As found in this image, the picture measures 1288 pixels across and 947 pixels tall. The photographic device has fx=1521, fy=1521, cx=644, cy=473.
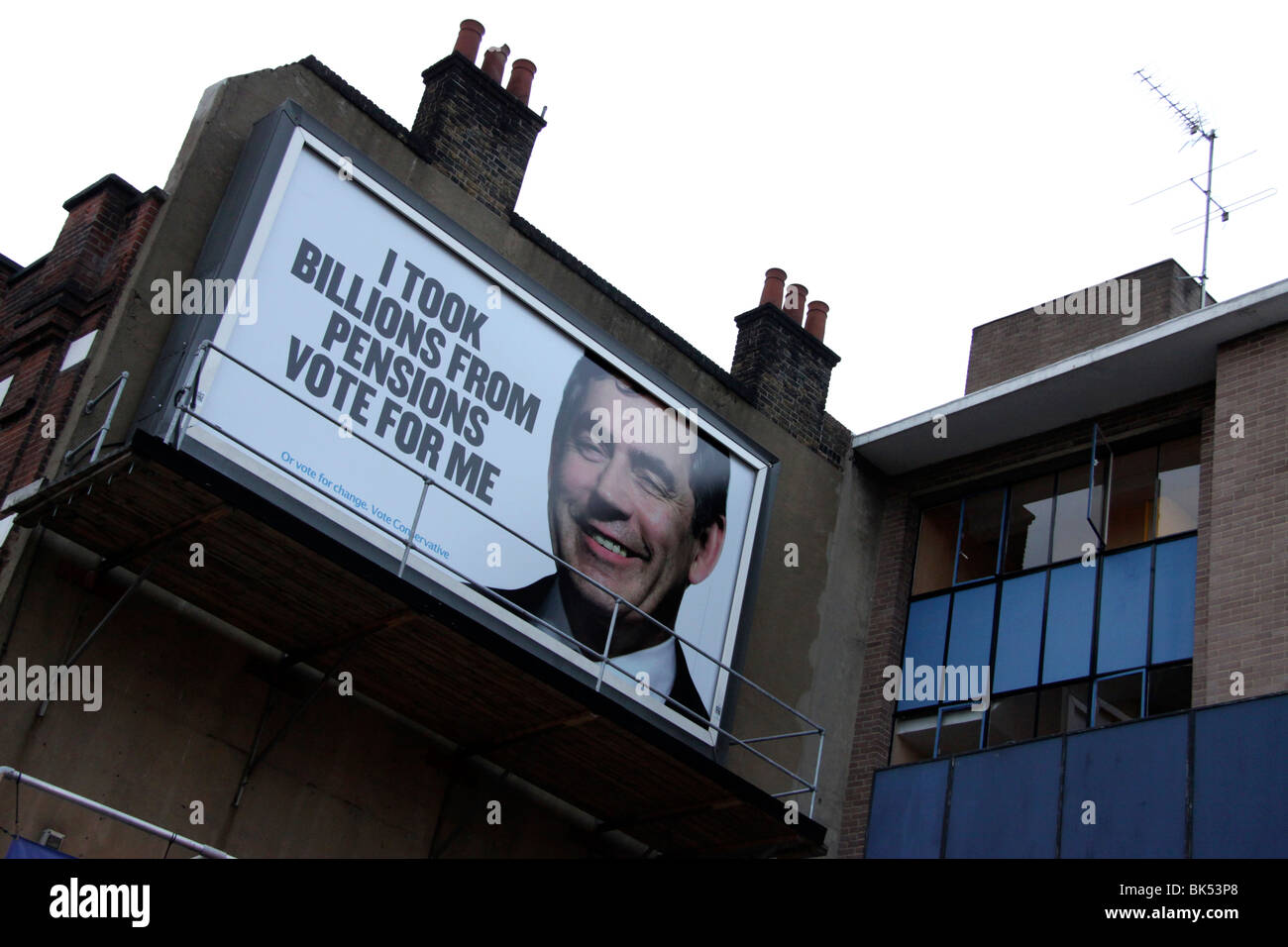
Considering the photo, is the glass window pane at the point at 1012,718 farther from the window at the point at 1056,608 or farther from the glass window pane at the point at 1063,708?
the glass window pane at the point at 1063,708

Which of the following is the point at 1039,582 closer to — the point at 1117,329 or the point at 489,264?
the point at 1117,329

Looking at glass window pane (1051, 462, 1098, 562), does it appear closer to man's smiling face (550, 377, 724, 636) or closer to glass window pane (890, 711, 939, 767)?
glass window pane (890, 711, 939, 767)

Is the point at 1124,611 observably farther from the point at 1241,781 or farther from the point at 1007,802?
the point at 1241,781

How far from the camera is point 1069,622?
1980 cm

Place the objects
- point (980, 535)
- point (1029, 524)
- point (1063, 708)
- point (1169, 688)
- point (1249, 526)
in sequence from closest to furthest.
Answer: point (1249, 526), point (1169, 688), point (1063, 708), point (1029, 524), point (980, 535)

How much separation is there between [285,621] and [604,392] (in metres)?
5.32

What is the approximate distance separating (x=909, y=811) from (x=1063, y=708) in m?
2.35

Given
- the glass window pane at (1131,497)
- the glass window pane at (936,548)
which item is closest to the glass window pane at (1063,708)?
the glass window pane at (1131,497)

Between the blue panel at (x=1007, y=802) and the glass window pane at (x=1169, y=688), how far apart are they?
151cm

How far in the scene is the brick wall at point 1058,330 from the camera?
22.6 metres

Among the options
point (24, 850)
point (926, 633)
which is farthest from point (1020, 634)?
point (24, 850)

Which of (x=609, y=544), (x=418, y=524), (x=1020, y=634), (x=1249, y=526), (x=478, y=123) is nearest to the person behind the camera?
(x=418, y=524)
